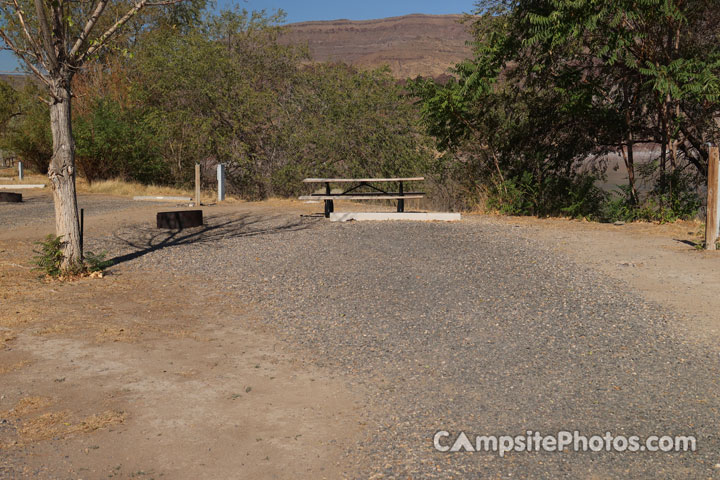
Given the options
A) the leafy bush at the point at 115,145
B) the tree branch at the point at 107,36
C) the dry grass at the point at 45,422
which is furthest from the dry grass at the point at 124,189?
the dry grass at the point at 45,422

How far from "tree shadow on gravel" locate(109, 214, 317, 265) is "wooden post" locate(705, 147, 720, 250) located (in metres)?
5.91

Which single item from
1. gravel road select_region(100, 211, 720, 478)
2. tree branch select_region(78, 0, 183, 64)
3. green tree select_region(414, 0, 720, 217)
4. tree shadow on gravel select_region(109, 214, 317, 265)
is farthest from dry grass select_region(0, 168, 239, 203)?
tree branch select_region(78, 0, 183, 64)

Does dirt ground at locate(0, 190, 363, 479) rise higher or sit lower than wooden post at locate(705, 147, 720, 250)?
lower

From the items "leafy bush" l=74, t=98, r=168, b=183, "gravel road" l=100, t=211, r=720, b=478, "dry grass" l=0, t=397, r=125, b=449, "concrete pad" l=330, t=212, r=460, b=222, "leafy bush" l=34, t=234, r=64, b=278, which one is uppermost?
"leafy bush" l=74, t=98, r=168, b=183

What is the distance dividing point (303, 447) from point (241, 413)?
1.93 feet

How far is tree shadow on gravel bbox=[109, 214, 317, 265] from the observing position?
9.74 m

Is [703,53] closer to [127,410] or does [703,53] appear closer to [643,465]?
[643,465]

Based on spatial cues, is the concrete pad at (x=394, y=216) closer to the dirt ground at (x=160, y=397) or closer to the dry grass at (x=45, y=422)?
the dirt ground at (x=160, y=397)

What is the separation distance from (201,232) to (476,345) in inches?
271

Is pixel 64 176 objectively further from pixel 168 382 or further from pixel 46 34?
pixel 168 382

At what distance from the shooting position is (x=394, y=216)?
11.8 m

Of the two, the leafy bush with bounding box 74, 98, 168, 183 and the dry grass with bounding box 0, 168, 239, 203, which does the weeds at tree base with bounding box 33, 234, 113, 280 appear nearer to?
the dry grass with bounding box 0, 168, 239, 203

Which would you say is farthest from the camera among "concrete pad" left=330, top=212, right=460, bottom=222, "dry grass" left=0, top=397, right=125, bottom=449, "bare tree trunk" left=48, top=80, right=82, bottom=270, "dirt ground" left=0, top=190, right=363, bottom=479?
"concrete pad" left=330, top=212, right=460, bottom=222

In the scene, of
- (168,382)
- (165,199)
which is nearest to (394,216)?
(165,199)
